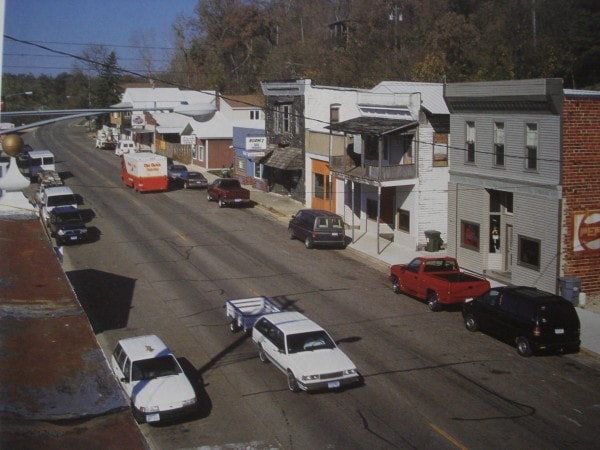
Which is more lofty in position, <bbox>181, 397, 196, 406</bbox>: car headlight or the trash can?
the trash can

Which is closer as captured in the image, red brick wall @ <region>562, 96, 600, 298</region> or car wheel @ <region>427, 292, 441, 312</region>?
car wheel @ <region>427, 292, 441, 312</region>

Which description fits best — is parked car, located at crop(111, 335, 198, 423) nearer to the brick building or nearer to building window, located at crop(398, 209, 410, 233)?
the brick building

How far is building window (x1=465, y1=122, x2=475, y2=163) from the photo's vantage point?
3144cm

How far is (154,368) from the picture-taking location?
17.3 metres

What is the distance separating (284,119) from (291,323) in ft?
103

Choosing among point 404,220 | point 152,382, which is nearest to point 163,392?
point 152,382

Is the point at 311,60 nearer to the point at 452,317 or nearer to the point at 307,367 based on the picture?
the point at 452,317

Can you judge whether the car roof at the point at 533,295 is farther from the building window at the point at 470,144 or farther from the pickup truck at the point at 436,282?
the building window at the point at 470,144

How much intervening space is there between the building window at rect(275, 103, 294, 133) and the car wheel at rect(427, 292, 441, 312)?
78.8ft

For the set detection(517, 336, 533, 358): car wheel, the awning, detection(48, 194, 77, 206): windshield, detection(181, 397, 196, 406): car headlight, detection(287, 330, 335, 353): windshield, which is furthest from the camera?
the awning

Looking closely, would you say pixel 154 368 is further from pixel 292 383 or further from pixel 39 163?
pixel 39 163

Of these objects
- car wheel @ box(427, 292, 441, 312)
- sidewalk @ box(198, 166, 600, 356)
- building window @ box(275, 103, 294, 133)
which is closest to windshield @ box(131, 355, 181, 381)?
car wheel @ box(427, 292, 441, 312)

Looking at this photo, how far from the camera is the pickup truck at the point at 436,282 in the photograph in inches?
992

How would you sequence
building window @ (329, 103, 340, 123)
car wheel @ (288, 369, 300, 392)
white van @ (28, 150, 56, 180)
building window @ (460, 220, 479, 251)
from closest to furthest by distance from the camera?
1. car wheel @ (288, 369, 300, 392)
2. building window @ (460, 220, 479, 251)
3. building window @ (329, 103, 340, 123)
4. white van @ (28, 150, 56, 180)
